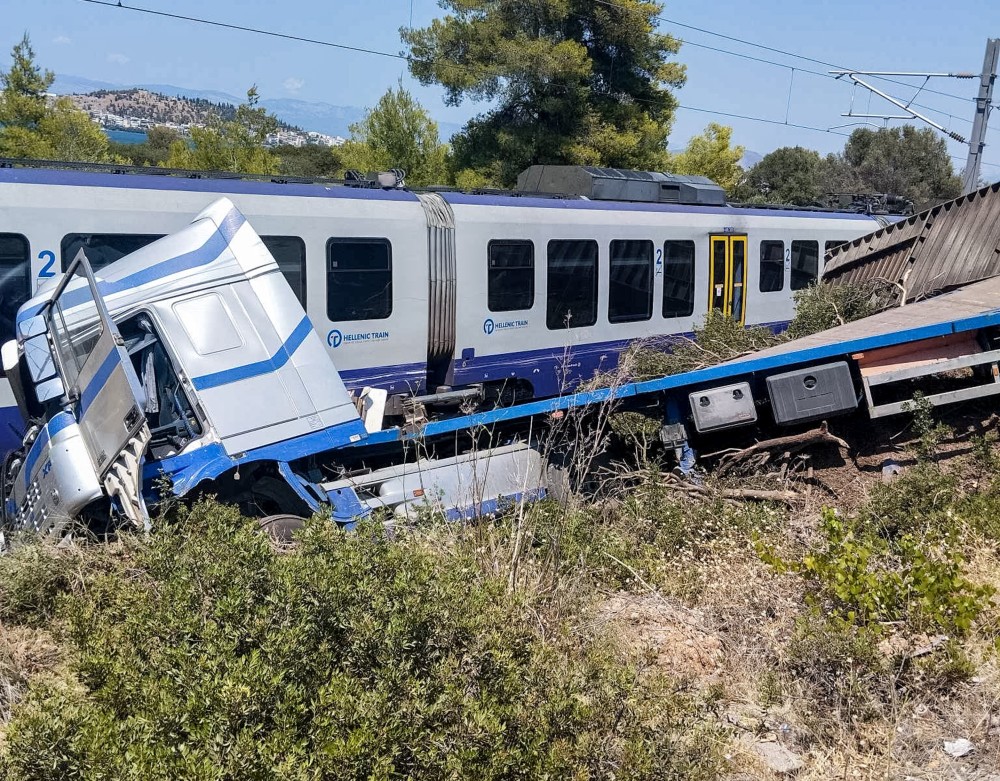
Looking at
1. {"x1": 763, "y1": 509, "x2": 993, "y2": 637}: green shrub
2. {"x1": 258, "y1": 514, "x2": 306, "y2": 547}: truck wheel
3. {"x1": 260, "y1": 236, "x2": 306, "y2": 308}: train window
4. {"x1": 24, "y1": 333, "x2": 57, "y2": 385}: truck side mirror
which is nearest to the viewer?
{"x1": 763, "y1": 509, "x2": 993, "y2": 637}: green shrub

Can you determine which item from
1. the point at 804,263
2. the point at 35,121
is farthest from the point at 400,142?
the point at 804,263

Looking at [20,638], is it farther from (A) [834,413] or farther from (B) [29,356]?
(A) [834,413]

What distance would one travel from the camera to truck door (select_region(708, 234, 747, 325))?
13.9 metres

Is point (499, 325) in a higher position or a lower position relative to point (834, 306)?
lower

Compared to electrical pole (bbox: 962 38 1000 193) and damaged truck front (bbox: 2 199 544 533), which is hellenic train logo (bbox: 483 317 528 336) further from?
electrical pole (bbox: 962 38 1000 193)

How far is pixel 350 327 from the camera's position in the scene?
9891 mm

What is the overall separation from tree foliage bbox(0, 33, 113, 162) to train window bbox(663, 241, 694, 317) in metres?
14.6

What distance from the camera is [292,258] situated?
31.0ft

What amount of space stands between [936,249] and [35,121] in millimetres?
21353

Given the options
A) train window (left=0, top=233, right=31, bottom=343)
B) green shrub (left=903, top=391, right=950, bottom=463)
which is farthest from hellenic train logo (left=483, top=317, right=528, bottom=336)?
green shrub (left=903, top=391, right=950, bottom=463)

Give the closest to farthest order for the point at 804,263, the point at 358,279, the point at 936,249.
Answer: the point at 358,279 → the point at 936,249 → the point at 804,263

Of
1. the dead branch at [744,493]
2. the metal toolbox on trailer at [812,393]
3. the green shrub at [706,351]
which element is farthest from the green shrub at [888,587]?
the green shrub at [706,351]

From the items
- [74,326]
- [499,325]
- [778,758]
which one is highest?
[74,326]

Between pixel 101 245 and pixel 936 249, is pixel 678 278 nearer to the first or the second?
pixel 936 249
